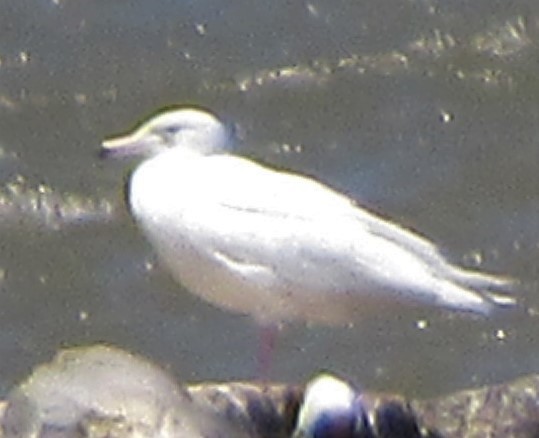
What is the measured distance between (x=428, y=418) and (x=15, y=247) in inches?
176

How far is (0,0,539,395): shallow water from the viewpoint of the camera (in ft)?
42.9

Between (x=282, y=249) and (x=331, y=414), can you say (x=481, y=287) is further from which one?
(x=331, y=414)

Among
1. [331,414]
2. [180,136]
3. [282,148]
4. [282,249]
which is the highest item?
[331,414]

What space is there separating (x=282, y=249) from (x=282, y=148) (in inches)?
172

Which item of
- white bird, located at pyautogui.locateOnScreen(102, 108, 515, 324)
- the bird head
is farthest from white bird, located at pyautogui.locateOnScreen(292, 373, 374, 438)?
the bird head

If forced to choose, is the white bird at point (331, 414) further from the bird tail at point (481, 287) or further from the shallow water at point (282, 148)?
the shallow water at point (282, 148)

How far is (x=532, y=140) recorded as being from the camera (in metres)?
14.5

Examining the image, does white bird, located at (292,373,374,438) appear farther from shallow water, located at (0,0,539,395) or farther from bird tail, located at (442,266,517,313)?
shallow water, located at (0,0,539,395)

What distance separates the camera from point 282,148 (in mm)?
14453

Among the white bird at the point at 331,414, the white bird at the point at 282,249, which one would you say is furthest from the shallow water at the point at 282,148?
the white bird at the point at 331,414

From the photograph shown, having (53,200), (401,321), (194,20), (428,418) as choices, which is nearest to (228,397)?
(428,418)

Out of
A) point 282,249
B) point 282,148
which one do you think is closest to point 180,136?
point 282,249

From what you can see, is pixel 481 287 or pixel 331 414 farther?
pixel 481 287

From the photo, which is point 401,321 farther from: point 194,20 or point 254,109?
point 194,20
